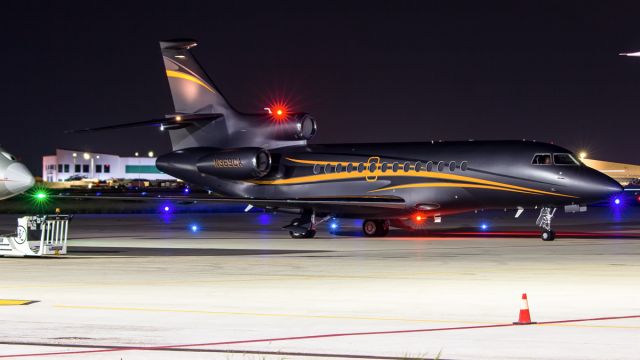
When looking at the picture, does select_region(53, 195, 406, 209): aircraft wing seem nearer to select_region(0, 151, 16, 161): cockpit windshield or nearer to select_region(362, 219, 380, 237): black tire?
select_region(362, 219, 380, 237): black tire

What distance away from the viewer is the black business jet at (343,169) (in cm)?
3450

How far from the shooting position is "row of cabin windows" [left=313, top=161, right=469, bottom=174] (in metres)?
35.8

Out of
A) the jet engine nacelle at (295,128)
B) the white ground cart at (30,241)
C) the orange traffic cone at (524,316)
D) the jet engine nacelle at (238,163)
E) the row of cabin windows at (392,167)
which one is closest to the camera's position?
the orange traffic cone at (524,316)

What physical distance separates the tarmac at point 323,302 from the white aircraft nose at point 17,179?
1916mm

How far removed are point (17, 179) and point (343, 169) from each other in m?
16.3

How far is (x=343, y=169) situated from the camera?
38.7 meters

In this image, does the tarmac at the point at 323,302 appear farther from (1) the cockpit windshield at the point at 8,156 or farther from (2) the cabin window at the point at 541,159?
(2) the cabin window at the point at 541,159

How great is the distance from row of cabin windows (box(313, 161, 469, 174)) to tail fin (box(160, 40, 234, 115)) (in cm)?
527

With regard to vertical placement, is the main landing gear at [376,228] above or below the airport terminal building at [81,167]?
below

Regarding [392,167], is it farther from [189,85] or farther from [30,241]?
[30,241]

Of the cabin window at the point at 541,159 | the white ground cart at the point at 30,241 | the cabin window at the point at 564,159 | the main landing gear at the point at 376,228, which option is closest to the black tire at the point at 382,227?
the main landing gear at the point at 376,228

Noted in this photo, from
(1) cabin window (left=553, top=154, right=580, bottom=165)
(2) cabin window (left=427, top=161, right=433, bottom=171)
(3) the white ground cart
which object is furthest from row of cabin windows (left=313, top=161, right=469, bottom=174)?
(3) the white ground cart

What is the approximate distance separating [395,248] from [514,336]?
17689mm

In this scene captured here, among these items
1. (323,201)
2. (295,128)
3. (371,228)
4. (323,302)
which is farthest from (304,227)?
(323,302)
